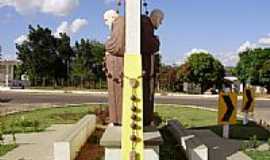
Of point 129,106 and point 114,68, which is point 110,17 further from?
point 129,106

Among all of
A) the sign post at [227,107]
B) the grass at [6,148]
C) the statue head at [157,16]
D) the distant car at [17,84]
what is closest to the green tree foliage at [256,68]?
the distant car at [17,84]

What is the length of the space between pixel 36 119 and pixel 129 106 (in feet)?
37.1

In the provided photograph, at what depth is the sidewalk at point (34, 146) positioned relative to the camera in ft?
33.6

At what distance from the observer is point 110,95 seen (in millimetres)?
8531

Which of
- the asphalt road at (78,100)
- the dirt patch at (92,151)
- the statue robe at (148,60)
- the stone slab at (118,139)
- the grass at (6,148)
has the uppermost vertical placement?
the statue robe at (148,60)

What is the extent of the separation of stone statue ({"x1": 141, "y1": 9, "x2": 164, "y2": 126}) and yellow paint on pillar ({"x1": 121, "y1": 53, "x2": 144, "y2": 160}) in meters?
1.10

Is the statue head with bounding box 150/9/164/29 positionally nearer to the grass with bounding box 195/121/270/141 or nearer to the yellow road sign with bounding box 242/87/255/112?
the grass with bounding box 195/121/270/141

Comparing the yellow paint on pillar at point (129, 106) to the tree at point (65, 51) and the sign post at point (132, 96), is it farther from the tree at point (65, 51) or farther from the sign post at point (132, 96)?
the tree at point (65, 51)

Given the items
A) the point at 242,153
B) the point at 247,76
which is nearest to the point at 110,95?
the point at 242,153

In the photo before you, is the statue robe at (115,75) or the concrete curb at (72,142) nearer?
the statue robe at (115,75)

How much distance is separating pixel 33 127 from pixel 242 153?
694 cm

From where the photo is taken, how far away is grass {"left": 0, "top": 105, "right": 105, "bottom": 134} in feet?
48.6

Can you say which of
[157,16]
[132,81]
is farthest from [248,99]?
[132,81]

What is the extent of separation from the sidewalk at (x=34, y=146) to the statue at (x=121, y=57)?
1679 mm
